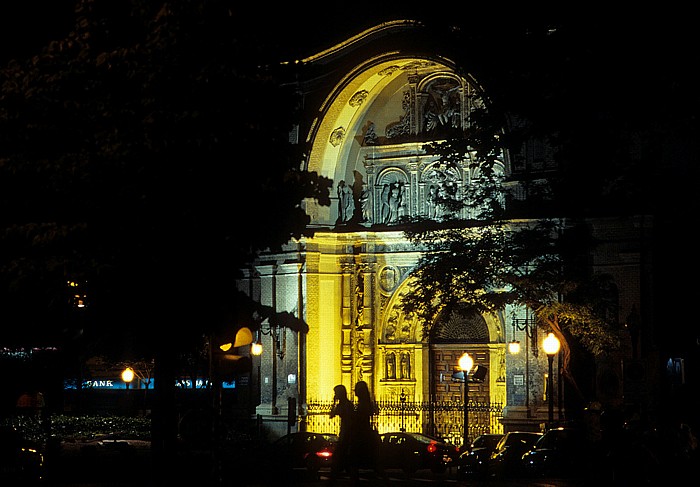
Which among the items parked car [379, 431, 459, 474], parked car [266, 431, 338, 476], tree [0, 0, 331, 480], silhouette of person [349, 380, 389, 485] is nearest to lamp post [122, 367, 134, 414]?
parked car [266, 431, 338, 476]

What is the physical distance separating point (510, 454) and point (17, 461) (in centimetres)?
1187

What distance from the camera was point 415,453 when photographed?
34969 millimetres

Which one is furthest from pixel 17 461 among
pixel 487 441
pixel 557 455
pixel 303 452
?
pixel 487 441

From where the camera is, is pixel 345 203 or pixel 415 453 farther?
pixel 345 203

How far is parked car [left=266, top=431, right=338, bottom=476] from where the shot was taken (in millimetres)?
32906

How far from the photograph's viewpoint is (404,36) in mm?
40562

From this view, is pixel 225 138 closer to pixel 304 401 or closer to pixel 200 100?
pixel 200 100

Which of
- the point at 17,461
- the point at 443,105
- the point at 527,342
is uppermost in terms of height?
the point at 443,105

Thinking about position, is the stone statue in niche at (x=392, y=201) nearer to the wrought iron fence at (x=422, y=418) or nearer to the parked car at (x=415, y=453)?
the wrought iron fence at (x=422, y=418)

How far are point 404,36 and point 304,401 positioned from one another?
11.8 m

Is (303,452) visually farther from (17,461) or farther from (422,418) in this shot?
(17,461)

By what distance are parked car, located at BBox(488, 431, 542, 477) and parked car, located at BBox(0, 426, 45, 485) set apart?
10.5 m

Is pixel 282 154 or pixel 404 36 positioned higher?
pixel 404 36

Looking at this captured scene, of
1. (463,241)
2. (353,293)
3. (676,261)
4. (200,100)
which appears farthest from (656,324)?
(200,100)
